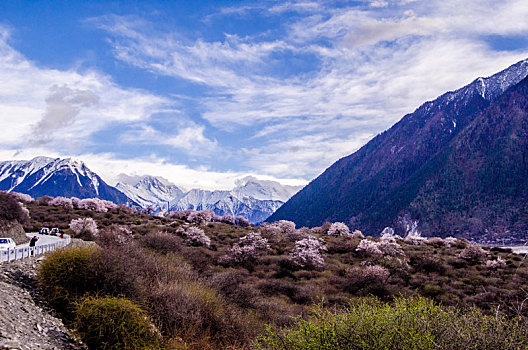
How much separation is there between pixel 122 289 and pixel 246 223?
241 ft

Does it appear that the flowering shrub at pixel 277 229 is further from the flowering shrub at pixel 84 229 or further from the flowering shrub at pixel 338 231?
the flowering shrub at pixel 84 229

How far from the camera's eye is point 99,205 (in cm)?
6344

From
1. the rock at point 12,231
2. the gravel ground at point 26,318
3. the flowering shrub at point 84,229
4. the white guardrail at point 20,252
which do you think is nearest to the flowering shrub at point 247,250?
the flowering shrub at point 84,229

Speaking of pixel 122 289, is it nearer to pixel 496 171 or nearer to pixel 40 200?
pixel 40 200

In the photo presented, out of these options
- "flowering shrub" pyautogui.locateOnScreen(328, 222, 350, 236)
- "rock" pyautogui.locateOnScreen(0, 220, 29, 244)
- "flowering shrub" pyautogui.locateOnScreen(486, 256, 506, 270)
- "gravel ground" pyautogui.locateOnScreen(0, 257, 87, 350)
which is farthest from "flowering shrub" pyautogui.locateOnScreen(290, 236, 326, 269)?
"flowering shrub" pyautogui.locateOnScreen(328, 222, 350, 236)

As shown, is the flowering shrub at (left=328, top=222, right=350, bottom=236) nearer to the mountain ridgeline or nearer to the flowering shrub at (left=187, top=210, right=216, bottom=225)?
the flowering shrub at (left=187, top=210, right=216, bottom=225)

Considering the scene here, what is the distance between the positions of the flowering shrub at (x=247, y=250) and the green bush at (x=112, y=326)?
20340 millimetres

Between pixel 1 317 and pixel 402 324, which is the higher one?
pixel 402 324

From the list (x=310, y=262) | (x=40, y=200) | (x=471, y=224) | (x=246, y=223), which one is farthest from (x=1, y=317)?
(x=471, y=224)

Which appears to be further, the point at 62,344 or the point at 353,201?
the point at 353,201

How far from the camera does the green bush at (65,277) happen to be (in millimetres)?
11828

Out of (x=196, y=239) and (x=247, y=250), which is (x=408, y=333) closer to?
(x=247, y=250)

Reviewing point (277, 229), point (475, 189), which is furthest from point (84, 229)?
point (475, 189)

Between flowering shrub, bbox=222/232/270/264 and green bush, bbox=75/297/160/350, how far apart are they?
2034 centimetres
